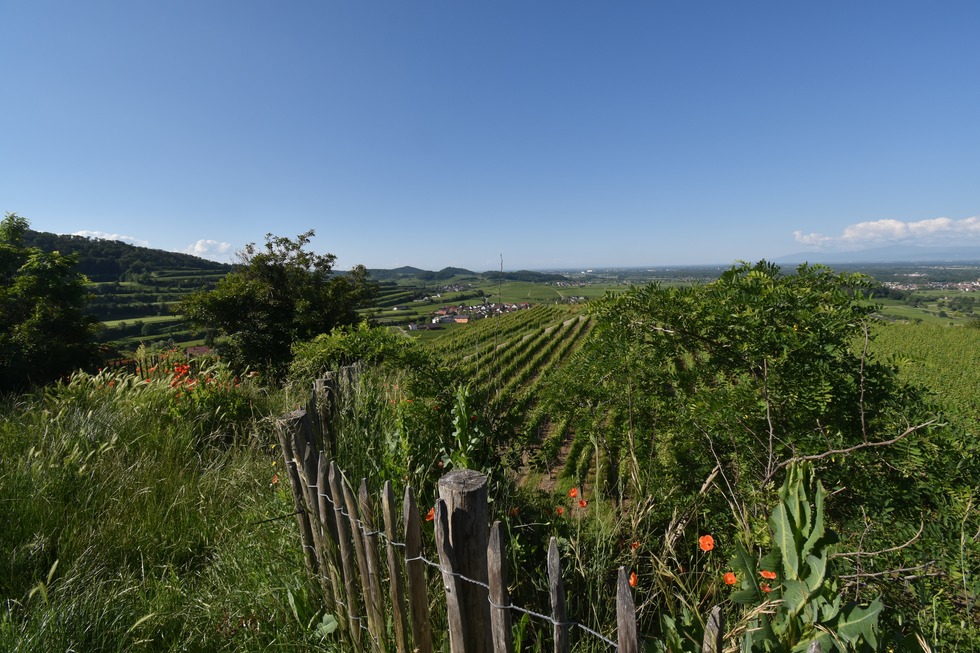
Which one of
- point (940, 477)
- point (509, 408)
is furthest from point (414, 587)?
point (940, 477)

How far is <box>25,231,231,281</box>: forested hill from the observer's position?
4638 centimetres

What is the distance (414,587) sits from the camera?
4.52ft

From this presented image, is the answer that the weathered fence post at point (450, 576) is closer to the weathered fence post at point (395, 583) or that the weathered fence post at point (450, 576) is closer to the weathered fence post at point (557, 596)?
the weathered fence post at point (395, 583)

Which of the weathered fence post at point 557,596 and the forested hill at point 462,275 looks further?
the forested hill at point 462,275

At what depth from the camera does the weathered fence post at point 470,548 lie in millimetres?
1245

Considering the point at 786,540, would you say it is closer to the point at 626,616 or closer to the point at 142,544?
the point at 626,616

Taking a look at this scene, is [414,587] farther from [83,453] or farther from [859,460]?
[83,453]

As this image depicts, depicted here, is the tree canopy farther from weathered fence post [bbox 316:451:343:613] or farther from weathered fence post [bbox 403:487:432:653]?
weathered fence post [bbox 316:451:343:613]

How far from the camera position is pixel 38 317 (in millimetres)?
7566

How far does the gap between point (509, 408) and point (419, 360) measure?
105 cm

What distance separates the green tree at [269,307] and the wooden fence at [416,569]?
29.4 ft

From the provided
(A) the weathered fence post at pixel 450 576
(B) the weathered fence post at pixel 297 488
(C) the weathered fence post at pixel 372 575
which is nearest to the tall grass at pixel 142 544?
(B) the weathered fence post at pixel 297 488

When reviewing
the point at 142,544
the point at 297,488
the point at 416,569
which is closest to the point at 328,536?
the point at 297,488

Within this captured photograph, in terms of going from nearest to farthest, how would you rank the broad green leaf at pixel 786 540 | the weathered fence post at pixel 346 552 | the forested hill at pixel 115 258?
1. the broad green leaf at pixel 786 540
2. the weathered fence post at pixel 346 552
3. the forested hill at pixel 115 258
